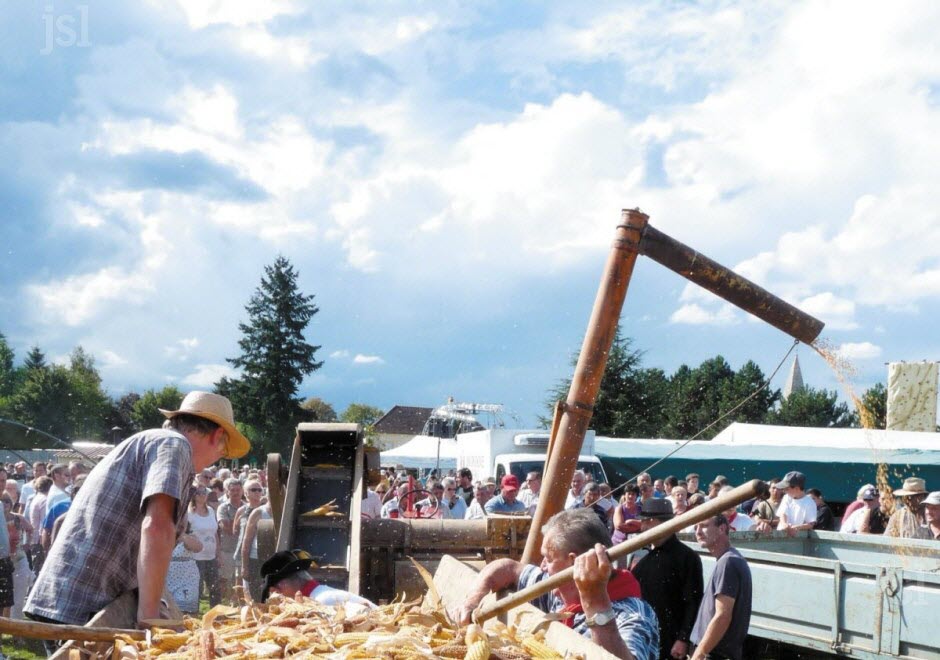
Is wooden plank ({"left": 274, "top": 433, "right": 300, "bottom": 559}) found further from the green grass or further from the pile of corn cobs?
the green grass

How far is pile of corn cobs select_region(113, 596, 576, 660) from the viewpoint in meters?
2.60

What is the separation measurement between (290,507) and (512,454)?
11.5 metres

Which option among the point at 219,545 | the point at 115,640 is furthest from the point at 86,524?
the point at 219,545

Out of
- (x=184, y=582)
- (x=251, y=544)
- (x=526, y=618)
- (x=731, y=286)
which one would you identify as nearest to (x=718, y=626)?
(x=731, y=286)

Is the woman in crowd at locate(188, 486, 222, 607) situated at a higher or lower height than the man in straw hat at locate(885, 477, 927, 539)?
lower

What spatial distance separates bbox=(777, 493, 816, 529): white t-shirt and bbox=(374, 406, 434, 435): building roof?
81869mm

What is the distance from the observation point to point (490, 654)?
261cm

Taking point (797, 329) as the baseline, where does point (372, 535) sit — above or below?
below

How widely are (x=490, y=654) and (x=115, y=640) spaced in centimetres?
128

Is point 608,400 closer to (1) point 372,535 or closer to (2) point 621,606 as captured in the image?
(1) point 372,535

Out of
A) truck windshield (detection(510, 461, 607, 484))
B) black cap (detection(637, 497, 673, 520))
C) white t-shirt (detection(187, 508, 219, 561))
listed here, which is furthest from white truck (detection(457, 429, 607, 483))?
black cap (detection(637, 497, 673, 520))

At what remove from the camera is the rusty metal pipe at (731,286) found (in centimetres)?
653

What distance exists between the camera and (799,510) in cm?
1130

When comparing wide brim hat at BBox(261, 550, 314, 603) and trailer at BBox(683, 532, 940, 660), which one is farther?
trailer at BBox(683, 532, 940, 660)
